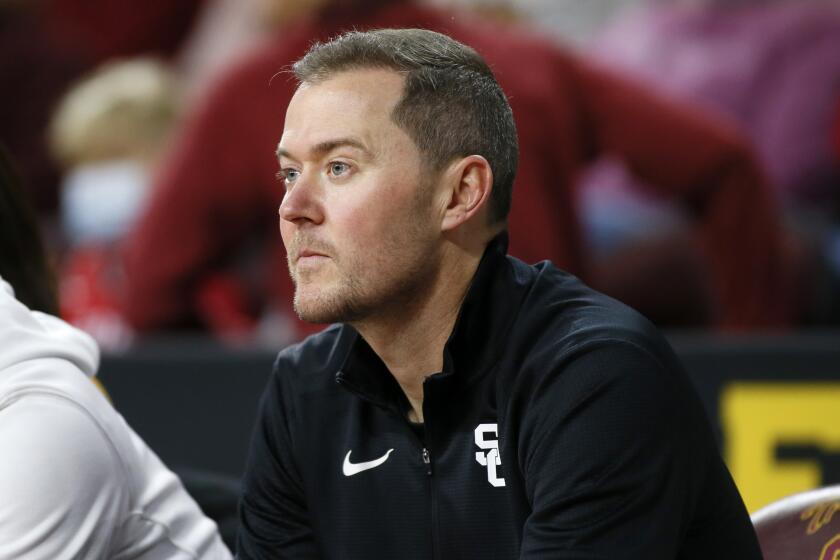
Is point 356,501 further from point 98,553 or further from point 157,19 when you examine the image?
point 157,19

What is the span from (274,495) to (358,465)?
0.16 m

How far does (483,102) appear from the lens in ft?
6.06

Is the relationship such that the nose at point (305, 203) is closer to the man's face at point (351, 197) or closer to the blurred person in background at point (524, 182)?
the man's face at point (351, 197)

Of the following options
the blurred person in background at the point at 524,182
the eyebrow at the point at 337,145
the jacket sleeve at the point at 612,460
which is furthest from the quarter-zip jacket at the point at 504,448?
the blurred person in background at the point at 524,182

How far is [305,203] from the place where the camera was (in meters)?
1.80

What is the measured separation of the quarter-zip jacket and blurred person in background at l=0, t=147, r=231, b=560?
12cm

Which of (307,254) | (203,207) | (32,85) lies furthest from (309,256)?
(32,85)

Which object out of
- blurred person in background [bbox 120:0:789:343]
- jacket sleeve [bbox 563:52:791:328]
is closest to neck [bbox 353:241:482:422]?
blurred person in background [bbox 120:0:789:343]

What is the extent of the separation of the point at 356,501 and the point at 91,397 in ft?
1.20

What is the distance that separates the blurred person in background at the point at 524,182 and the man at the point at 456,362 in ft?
5.65

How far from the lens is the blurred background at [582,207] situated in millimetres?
3590

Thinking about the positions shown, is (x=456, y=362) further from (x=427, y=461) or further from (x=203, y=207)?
(x=203, y=207)

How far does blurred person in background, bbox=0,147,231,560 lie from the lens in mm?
1772

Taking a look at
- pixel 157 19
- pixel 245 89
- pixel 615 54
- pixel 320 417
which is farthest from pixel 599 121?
pixel 157 19
